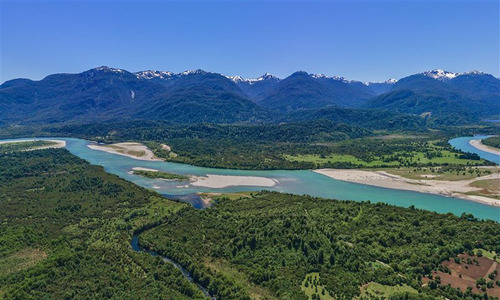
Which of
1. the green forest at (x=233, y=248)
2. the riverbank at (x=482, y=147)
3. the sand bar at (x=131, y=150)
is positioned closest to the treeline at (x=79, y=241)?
the green forest at (x=233, y=248)

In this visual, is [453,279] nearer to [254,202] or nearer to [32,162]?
[254,202]

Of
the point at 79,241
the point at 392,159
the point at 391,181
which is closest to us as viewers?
the point at 79,241

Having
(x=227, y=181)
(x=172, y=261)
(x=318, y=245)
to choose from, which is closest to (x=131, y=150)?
(x=227, y=181)

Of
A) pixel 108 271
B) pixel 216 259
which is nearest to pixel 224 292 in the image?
pixel 216 259

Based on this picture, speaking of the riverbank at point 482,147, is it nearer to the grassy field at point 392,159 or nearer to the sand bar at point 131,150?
the grassy field at point 392,159

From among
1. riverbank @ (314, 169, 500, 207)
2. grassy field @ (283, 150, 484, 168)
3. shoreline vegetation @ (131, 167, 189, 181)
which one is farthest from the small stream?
grassy field @ (283, 150, 484, 168)

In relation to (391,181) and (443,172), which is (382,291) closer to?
(391,181)

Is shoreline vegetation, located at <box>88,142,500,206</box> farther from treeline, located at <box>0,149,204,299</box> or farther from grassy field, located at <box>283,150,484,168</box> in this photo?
treeline, located at <box>0,149,204,299</box>
